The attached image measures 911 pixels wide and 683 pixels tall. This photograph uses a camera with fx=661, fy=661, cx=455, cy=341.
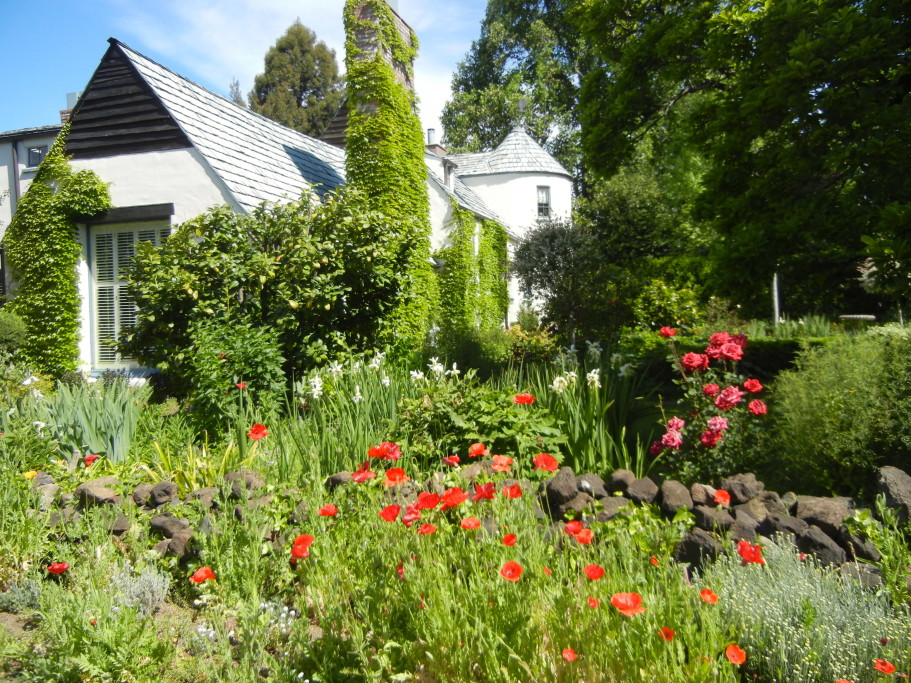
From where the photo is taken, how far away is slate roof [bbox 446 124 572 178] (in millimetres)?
23766

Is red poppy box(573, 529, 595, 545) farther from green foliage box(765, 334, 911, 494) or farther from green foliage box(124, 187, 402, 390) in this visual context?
green foliage box(124, 187, 402, 390)

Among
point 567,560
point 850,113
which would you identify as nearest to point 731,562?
point 567,560

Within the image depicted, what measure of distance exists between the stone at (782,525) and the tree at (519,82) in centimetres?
2747

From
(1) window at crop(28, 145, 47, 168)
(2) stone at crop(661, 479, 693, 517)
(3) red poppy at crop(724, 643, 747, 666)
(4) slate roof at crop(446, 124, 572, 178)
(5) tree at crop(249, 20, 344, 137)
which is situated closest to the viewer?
(3) red poppy at crop(724, 643, 747, 666)

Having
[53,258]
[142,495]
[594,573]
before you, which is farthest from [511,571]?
[53,258]

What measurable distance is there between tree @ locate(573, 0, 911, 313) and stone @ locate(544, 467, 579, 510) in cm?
382

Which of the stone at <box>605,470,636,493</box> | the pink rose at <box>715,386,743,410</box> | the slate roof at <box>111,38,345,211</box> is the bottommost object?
the stone at <box>605,470,636,493</box>

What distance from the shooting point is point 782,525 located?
9.32 feet

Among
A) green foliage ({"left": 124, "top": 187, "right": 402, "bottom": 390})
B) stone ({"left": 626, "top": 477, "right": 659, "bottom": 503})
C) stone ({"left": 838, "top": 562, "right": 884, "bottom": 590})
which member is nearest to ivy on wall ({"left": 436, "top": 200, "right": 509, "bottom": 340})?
green foliage ({"left": 124, "top": 187, "right": 402, "bottom": 390})

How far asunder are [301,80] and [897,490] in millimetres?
36225

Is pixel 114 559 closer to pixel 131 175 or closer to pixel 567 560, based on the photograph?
pixel 567 560

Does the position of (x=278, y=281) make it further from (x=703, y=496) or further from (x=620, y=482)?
(x=703, y=496)

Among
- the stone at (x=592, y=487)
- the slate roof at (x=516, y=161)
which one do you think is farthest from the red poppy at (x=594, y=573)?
the slate roof at (x=516, y=161)

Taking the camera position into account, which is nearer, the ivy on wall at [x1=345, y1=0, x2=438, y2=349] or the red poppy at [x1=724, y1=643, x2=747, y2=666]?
the red poppy at [x1=724, y1=643, x2=747, y2=666]
